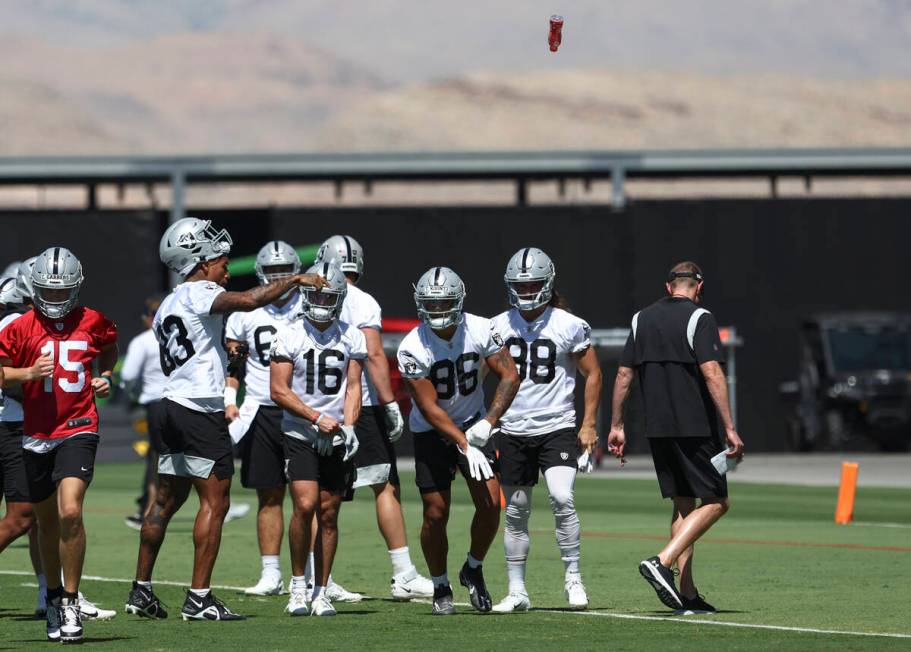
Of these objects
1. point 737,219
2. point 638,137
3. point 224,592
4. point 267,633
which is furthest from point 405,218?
point 638,137

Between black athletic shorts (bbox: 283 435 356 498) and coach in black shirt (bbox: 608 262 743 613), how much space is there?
1.65 meters

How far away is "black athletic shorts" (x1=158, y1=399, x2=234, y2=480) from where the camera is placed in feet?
36.3

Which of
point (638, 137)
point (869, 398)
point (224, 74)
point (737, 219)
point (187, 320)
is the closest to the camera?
point (187, 320)

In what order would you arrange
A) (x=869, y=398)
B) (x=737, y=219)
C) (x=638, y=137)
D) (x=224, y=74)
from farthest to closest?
(x=224, y=74) → (x=638, y=137) → (x=737, y=219) → (x=869, y=398)

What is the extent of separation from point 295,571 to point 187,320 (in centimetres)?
166

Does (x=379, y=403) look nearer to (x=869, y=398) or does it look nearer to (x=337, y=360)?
(x=337, y=360)

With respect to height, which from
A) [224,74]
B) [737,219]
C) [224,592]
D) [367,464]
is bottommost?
[224,592]

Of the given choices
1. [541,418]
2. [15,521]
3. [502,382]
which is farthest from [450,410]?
[15,521]

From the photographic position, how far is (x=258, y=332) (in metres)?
12.9

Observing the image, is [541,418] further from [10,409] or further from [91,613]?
[10,409]

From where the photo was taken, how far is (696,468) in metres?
11.4

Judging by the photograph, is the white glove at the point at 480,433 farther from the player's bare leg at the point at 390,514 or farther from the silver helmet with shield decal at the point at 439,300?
the player's bare leg at the point at 390,514

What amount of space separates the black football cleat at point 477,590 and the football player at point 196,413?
1.43m

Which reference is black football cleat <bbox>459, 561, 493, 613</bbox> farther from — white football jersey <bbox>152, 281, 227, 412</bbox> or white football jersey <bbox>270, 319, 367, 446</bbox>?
white football jersey <bbox>152, 281, 227, 412</bbox>
